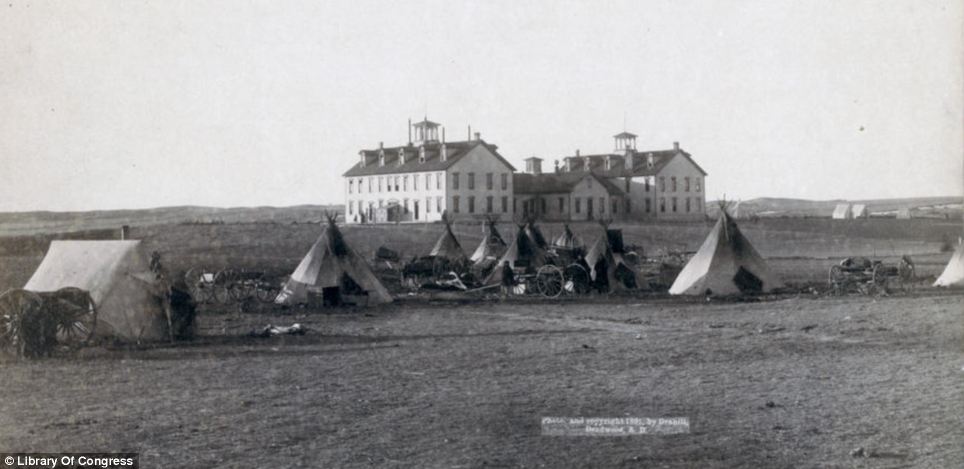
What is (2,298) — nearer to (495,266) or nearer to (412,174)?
(495,266)

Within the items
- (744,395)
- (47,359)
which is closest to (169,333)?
(47,359)

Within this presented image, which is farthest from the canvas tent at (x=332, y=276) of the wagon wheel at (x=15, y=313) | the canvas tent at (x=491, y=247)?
the canvas tent at (x=491, y=247)

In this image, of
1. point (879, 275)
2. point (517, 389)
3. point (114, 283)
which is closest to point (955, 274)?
point (879, 275)

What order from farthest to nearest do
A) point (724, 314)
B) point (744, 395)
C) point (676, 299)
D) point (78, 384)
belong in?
point (676, 299) < point (724, 314) < point (78, 384) < point (744, 395)

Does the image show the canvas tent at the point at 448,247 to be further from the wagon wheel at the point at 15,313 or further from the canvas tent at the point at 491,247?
the wagon wheel at the point at 15,313

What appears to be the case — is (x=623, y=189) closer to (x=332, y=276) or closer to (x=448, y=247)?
(x=448, y=247)
